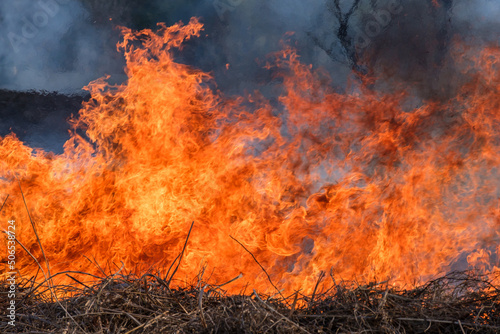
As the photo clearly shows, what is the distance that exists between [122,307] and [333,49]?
628 cm

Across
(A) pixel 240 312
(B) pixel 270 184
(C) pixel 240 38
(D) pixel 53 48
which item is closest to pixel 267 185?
(B) pixel 270 184

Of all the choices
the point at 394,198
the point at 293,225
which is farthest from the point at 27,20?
the point at 394,198

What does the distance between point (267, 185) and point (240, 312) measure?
372cm

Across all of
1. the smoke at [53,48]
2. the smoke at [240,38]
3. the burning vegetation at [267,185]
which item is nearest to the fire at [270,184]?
the burning vegetation at [267,185]

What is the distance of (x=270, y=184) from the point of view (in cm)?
633

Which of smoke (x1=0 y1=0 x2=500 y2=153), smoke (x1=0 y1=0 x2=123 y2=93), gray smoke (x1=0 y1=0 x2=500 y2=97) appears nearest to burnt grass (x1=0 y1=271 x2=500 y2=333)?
smoke (x1=0 y1=0 x2=500 y2=153)

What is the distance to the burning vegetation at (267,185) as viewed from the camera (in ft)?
19.7

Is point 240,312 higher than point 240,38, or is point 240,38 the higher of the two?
point 240,38

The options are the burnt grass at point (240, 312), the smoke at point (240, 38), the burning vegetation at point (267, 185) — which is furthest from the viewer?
the smoke at point (240, 38)

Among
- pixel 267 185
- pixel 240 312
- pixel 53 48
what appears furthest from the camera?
pixel 53 48

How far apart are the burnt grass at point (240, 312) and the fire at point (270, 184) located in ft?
9.08

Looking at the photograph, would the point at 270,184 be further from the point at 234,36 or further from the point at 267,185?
the point at 234,36

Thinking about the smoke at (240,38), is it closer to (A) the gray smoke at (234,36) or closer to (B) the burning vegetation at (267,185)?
(A) the gray smoke at (234,36)

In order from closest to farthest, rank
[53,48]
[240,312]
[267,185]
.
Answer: [240,312] < [267,185] < [53,48]
